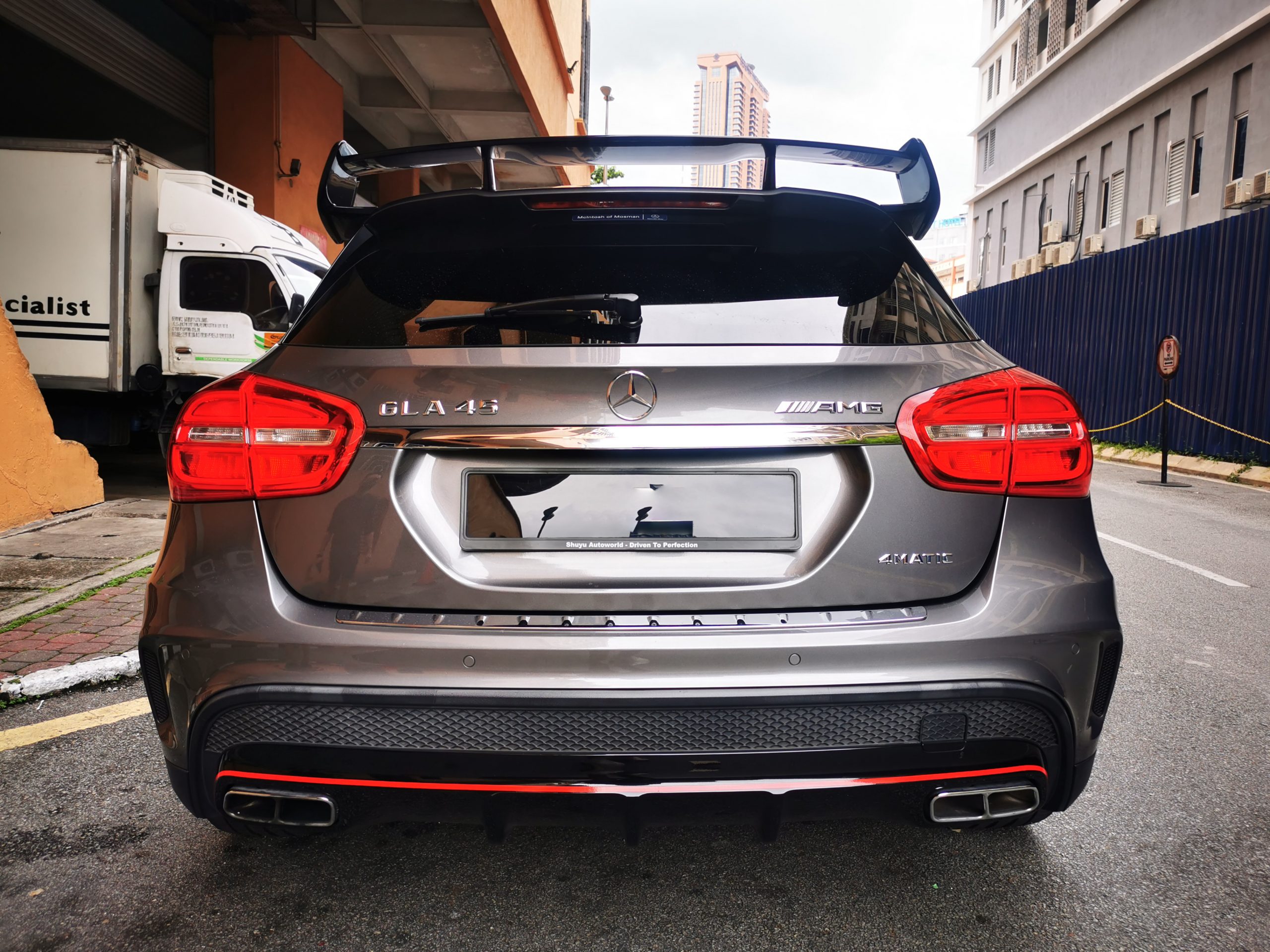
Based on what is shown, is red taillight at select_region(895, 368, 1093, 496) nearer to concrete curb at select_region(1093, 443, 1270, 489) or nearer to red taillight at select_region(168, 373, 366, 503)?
red taillight at select_region(168, 373, 366, 503)

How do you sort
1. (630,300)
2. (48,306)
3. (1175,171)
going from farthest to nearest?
1. (1175,171)
2. (48,306)
3. (630,300)

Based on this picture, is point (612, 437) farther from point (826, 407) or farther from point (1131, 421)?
point (1131, 421)

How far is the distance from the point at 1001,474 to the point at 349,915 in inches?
69.6

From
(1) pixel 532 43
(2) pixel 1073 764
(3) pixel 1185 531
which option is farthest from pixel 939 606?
(1) pixel 532 43

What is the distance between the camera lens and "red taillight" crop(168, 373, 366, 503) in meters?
1.90

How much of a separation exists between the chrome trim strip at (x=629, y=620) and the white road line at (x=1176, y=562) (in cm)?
485

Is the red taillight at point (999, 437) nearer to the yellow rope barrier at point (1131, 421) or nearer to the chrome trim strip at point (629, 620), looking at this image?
the chrome trim strip at point (629, 620)

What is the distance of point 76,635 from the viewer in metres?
4.49

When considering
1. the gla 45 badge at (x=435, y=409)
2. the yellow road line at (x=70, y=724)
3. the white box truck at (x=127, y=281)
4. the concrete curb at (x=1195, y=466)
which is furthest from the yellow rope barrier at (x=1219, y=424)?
the gla 45 badge at (x=435, y=409)

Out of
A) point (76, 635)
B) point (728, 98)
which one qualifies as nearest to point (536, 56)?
point (76, 635)

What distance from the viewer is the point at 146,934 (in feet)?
7.04

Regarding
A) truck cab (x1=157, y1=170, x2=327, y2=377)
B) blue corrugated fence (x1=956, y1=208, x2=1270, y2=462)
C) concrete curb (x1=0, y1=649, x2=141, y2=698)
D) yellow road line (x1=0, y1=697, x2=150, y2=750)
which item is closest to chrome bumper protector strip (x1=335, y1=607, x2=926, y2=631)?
yellow road line (x1=0, y1=697, x2=150, y2=750)

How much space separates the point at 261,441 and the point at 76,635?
328 centimetres

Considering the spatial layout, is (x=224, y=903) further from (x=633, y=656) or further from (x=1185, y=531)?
(x=1185, y=531)
